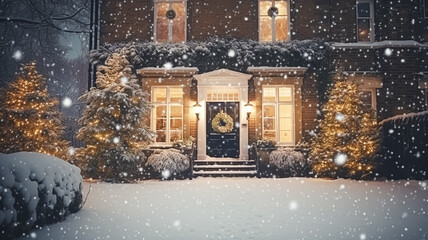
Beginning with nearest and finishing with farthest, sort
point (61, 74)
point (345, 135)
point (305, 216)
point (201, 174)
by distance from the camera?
point (305, 216) < point (345, 135) < point (201, 174) < point (61, 74)

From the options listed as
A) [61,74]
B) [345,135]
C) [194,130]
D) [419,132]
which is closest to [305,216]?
[345,135]

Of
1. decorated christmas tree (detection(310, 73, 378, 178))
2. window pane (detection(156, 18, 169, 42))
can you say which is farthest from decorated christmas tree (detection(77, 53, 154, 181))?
decorated christmas tree (detection(310, 73, 378, 178))

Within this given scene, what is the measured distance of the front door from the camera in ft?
43.9

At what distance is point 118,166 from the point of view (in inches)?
402

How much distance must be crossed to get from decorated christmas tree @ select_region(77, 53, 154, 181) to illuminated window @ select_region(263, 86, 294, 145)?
17.3ft

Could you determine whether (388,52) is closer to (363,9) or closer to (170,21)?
(363,9)

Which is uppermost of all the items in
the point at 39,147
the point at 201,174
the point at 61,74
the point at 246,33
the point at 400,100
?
the point at 61,74

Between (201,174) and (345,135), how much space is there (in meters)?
5.42

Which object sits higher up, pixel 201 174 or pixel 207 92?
pixel 207 92

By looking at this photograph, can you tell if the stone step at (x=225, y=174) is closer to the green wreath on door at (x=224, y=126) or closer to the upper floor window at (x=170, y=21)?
the green wreath on door at (x=224, y=126)

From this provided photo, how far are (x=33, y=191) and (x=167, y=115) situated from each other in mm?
9160

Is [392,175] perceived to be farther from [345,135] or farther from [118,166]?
[118,166]

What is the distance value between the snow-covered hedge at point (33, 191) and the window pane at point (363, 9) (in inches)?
534

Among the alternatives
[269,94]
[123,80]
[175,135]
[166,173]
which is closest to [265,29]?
[269,94]
